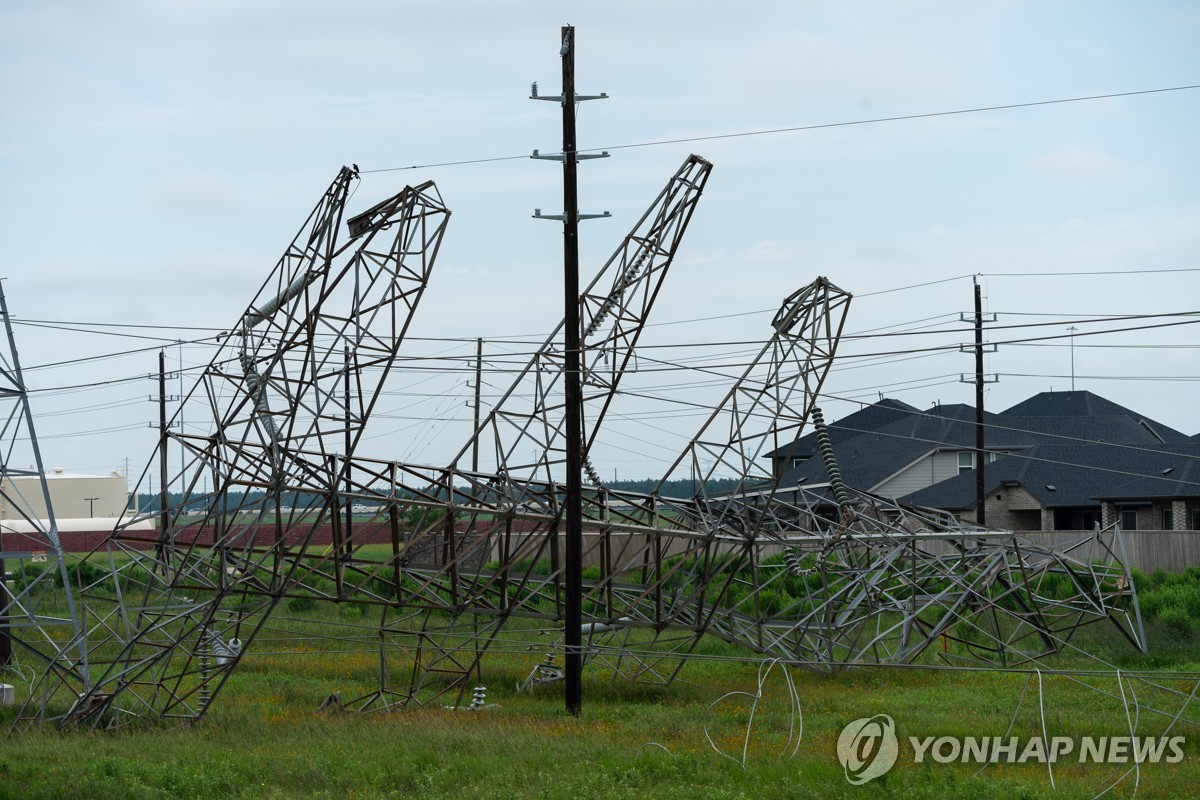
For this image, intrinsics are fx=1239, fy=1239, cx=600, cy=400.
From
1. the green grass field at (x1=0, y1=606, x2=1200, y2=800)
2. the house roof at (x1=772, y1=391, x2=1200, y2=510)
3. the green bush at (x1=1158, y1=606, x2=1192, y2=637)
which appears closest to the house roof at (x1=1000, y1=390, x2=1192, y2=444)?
the house roof at (x1=772, y1=391, x2=1200, y2=510)

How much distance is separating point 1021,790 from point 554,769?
613cm

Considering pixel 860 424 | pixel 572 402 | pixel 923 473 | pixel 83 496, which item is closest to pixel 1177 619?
pixel 572 402

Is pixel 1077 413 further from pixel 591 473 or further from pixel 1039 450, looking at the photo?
pixel 591 473

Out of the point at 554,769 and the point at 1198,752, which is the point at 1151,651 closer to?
the point at 1198,752

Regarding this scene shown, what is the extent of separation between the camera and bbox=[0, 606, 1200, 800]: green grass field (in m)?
16.1

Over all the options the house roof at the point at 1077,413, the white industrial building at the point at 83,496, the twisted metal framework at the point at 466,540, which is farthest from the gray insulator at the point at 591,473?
the white industrial building at the point at 83,496

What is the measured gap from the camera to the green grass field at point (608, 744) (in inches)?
632

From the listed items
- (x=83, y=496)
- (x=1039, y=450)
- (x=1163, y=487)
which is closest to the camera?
(x=1163, y=487)

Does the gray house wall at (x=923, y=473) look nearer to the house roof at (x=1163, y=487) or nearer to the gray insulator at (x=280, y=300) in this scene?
the house roof at (x=1163, y=487)

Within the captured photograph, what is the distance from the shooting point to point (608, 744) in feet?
61.4

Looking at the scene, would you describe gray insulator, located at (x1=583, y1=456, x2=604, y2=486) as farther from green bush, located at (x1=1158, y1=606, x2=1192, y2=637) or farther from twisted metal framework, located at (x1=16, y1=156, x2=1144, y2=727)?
green bush, located at (x1=1158, y1=606, x2=1192, y2=637)

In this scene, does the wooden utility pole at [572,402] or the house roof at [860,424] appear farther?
the house roof at [860,424]

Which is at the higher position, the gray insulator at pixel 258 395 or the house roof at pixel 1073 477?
the gray insulator at pixel 258 395

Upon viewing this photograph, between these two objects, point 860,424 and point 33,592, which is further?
point 860,424
